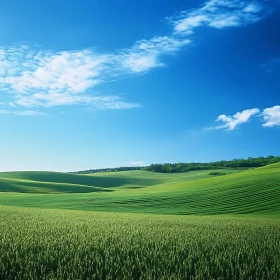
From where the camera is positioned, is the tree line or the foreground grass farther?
the tree line

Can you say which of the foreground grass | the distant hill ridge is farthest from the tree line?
the foreground grass

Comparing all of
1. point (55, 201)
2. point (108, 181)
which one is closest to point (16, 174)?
point (108, 181)

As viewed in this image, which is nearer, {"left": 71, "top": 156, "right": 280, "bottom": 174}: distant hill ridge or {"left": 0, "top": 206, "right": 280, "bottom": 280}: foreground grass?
{"left": 0, "top": 206, "right": 280, "bottom": 280}: foreground grass

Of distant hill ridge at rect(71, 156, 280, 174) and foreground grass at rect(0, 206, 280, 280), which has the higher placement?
distant hill ridge at rect(71, 156, 280, 174)

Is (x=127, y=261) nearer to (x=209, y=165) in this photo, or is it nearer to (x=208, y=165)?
(x=208, y=165)

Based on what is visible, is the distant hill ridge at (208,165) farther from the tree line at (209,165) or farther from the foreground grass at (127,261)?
the foreground grass at (127,261)

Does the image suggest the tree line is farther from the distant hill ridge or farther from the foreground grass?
the foreground grass

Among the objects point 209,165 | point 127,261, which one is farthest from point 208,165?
point 127,261

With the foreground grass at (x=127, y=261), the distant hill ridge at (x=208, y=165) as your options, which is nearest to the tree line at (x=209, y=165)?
the distant hill ridge at (x=208, y=165)

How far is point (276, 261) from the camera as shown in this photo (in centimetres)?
757

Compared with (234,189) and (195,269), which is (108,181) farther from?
(195,269)

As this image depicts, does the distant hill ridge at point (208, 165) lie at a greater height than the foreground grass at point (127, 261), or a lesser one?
greater

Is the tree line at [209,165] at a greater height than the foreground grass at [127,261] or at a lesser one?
greater

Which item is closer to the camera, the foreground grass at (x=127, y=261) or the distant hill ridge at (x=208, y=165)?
the foreground grass at (x=127, y=261)
